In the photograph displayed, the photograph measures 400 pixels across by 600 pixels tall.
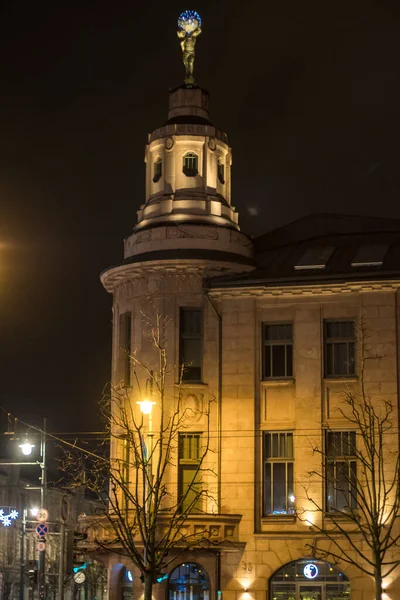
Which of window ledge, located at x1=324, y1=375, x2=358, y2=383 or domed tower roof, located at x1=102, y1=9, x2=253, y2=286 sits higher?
domed tower roof, located at x1=102, y1=9, x2=253, y2=286

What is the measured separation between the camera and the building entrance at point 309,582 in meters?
43.2

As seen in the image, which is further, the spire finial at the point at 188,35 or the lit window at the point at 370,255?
the spire finial at the point at 188,35

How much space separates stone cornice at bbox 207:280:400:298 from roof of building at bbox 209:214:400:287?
7.6 inches

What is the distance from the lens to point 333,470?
42531 mm

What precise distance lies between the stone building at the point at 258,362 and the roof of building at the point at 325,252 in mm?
103

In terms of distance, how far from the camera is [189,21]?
52.4 m

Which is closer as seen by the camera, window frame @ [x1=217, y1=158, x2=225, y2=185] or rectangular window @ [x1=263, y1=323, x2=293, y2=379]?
rectangular window @ [x1=263, y1=323, x2=293, y2=379]

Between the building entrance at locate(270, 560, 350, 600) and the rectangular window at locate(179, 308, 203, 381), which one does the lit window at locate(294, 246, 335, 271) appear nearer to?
the rectangular window at locate(179, 308, 203, 381)

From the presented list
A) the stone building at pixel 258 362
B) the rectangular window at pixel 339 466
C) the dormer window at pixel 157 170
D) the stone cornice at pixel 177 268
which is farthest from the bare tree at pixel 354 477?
the dormer window at pixel 157 170

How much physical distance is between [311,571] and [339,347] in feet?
27.2

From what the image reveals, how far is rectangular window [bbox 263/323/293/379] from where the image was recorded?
45656 mm

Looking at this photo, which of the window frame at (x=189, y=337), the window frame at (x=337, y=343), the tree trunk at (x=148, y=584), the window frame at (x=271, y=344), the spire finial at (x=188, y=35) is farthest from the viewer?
the spire finial at (x=188, y=35)

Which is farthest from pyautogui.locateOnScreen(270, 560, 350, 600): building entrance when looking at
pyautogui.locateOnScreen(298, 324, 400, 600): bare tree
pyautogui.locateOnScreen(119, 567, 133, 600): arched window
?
pyautogui.locateOnScreen(119, 567, 133, 600): arched window

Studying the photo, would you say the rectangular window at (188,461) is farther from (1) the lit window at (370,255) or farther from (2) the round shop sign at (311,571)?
(1) the lit window at (370,255)
